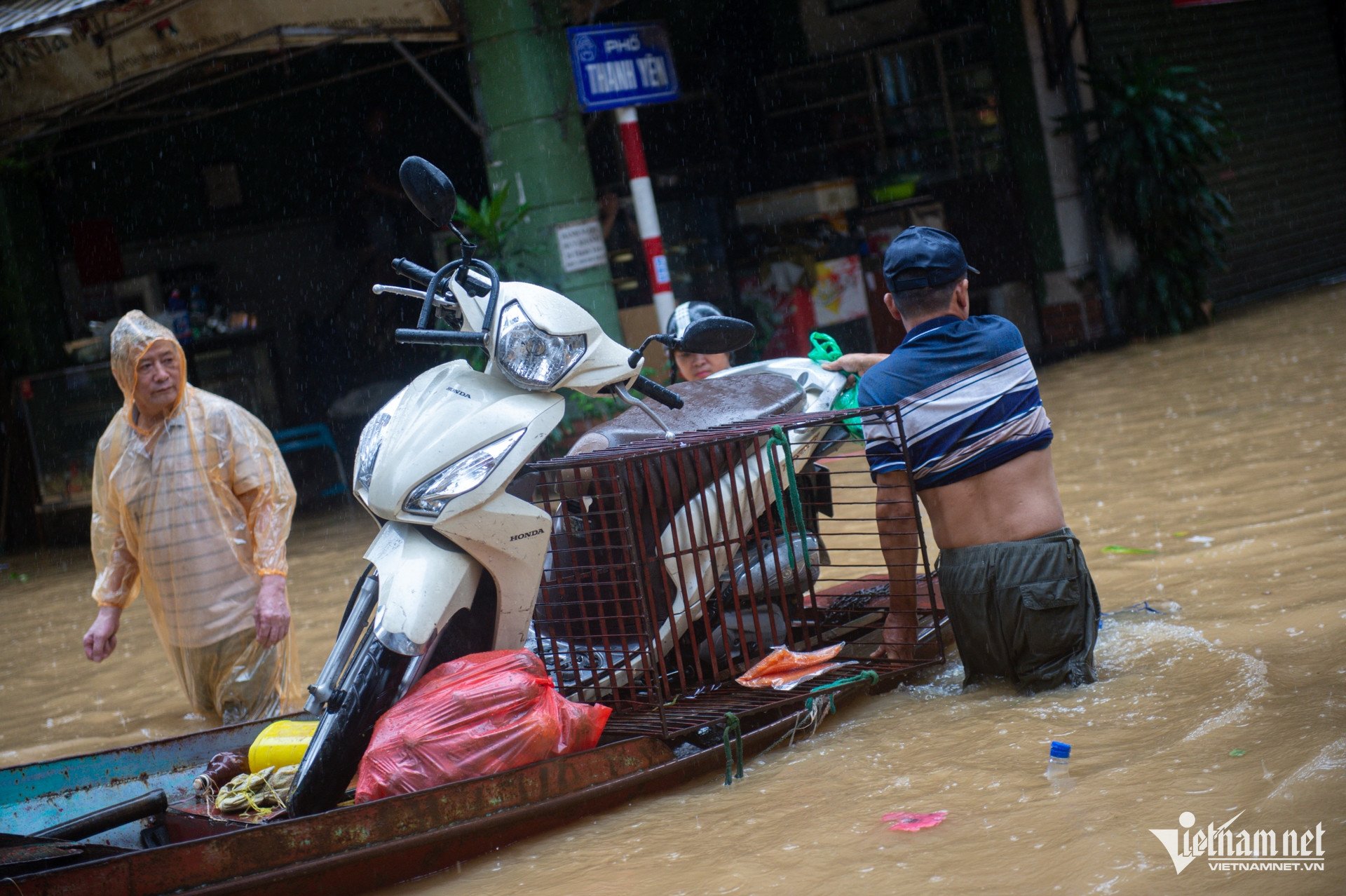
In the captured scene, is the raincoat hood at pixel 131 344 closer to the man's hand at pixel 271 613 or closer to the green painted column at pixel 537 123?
the man's hand at pixel 271 613

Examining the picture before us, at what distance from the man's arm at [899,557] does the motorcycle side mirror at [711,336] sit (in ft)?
2.11

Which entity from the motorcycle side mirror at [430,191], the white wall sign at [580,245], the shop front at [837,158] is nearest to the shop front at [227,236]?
the white wall sign at [580,245]

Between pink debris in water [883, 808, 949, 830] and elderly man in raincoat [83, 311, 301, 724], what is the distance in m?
2.34

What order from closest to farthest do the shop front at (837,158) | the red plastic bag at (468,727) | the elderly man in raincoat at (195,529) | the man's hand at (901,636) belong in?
the red plastic bag at (468,727) → the man's hand at (901,636) → the elderly man in raincoat at (195,529) → the shop front at (837,158)

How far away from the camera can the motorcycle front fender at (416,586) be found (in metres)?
2.92

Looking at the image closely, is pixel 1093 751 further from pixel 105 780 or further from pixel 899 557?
pixel 105 780

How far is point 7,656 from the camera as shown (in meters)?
7.02

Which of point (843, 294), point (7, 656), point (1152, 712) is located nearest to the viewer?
point (1152, 712)

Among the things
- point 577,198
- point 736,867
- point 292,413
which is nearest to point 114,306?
point 292,413

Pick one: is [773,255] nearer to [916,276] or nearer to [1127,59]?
[1127,59]

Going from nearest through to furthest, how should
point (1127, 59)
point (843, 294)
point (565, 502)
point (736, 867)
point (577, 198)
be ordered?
point (736, 867) < point (565, 502) < point (577, 198) < point (843, 294) < point (1127, 59)

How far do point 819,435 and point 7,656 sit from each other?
561 centimetres

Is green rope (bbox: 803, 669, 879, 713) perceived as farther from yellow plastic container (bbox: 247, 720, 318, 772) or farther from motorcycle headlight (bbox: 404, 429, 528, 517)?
yellow plastic container (bbox: 247, 720, 318, 772)

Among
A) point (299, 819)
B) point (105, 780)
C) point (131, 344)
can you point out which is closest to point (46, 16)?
point (131, 344)
